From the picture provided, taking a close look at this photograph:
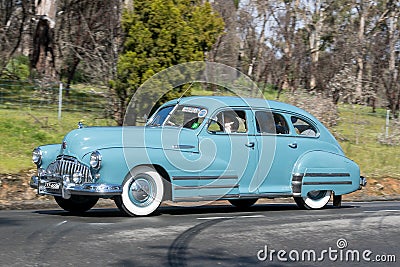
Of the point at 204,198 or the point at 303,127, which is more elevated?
the point at 303,127

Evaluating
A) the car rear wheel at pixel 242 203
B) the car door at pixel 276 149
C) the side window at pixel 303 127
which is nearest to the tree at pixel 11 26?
the car rear wheel at pixel 242 203

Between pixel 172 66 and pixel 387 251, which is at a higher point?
pixel 172 66

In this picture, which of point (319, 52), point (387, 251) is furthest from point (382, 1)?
point (387, 251)

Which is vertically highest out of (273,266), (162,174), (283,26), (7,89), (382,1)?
(382,1)

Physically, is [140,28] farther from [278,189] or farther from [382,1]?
[382,1]

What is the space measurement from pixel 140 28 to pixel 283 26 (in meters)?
21.0

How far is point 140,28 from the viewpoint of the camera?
20.7m

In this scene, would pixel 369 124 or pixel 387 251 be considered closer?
pixel 387 251

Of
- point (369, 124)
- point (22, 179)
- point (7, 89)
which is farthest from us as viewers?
point (369, 124)

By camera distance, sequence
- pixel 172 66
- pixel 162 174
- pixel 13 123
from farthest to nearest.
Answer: pixel 13 123
pixel 172 66
pixel 162 174

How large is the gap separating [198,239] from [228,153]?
9.74ft

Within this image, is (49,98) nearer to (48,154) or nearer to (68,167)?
(48,154)

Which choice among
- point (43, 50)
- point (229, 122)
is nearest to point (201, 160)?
point (229, 122)

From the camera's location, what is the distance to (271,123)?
12.5 m
